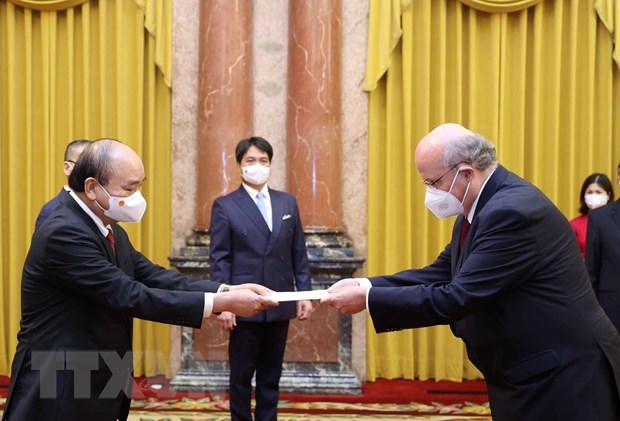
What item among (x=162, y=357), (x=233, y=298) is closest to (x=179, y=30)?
(x=162, y=357)

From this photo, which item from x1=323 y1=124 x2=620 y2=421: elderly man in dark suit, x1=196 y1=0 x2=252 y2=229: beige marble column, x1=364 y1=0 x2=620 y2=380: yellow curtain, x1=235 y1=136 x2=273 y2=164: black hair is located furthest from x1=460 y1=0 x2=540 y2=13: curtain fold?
x1=323 y1=124 x2=620 y2=421: elderly man in dark suit

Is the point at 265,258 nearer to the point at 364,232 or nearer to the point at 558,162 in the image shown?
the point at 364,232

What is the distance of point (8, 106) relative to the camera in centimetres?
627

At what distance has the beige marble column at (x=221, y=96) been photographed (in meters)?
5.92

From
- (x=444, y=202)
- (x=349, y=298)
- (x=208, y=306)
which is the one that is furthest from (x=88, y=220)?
(x=444, y=202)

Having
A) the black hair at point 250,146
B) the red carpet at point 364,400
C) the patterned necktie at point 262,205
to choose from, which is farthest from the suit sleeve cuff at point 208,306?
the red carpet at point 364,400

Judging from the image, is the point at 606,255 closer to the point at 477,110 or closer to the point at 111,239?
the point at 477,110

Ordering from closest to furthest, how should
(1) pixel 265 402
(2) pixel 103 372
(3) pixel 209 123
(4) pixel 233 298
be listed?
(2) pixel 103 372, (4) pixel 233 298, (1) pixel 265 402, (3) pixel 209 123

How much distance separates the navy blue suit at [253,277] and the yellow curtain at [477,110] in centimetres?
174

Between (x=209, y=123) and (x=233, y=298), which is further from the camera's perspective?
(x=209, y=123)

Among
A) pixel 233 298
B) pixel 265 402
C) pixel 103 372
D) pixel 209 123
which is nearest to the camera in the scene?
pixel 103 372

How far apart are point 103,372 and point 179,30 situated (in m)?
4.11

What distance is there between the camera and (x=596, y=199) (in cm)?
545

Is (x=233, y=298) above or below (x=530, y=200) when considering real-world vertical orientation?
below
